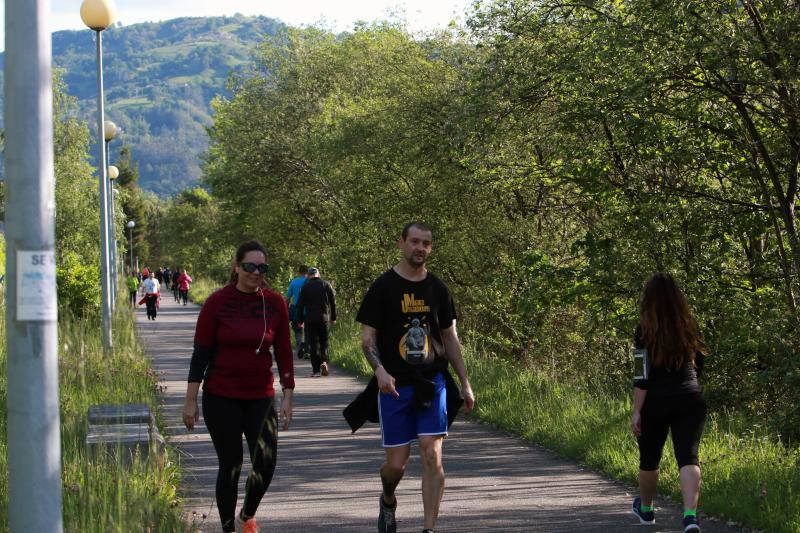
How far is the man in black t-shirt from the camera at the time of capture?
22.2 ft

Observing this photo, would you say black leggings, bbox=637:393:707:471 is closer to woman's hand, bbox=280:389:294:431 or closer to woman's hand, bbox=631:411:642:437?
woman's hand, bbox=631:411:642:437

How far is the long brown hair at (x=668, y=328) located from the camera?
691 centimetres

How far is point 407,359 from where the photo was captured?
22.3 feet

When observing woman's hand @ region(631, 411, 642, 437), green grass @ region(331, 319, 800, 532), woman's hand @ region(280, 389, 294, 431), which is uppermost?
woman's hand @ region(280, 389, 294, 431)

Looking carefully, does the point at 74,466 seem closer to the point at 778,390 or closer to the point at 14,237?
the point at 14,237

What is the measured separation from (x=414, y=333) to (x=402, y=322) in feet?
0.31

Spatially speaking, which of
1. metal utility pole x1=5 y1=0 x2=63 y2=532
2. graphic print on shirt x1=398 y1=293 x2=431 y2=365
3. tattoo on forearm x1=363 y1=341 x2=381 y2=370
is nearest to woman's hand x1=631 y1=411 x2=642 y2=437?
graphic print on shirt x1=398 y1=293 x2=431 y2=365

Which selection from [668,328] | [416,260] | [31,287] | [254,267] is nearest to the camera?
[31,287]

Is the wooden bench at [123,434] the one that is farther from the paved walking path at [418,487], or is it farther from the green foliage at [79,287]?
the green foliage at [79,287]

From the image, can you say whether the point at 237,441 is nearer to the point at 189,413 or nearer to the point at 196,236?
the point at 189,413

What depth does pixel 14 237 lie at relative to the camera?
431 cm

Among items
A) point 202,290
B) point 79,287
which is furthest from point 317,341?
point 202,290

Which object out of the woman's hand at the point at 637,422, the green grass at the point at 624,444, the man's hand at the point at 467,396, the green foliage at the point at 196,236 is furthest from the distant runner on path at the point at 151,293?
the woman's hand at the point at 637,422

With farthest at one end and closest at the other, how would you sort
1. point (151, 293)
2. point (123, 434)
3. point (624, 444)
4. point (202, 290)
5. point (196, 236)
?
point (196, 236)
point (202, 290)
point (151, 293)
point (624, 444)
point (123, 434)
